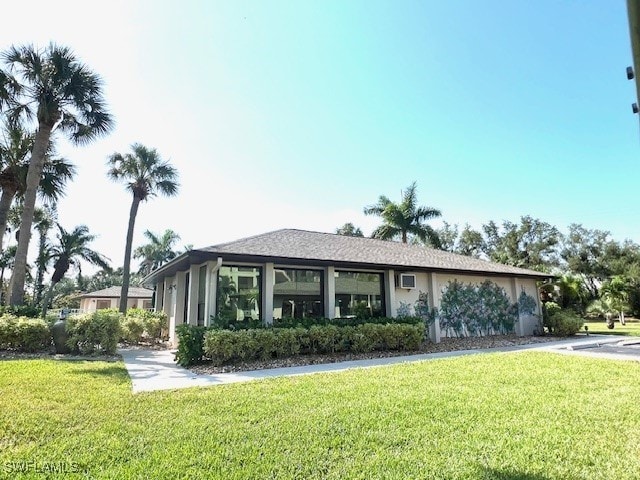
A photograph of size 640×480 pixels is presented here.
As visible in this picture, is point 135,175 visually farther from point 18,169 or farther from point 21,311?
point 21,311

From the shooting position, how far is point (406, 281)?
13.3m

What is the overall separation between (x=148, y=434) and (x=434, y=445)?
323 centimetres

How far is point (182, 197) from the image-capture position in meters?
21.0

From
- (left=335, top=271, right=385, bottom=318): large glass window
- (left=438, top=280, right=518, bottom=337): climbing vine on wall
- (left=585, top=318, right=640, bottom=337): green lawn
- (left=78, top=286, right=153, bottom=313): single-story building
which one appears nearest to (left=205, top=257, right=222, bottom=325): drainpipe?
(left=335, top=271, right=385, bottom=318): large glass window

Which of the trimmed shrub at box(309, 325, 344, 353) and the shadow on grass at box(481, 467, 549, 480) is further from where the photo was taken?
the trimmed shrub at box(309, 325, 344, 353)

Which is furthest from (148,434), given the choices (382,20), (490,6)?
(490,6)

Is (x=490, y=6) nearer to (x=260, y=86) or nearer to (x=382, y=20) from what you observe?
(x=382, y=20)

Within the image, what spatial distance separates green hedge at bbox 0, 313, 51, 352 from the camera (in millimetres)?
10872

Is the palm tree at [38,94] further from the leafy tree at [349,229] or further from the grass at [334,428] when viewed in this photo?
the leafy tree at [349,229]

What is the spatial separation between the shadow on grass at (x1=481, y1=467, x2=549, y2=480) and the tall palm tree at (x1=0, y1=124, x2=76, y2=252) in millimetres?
19669

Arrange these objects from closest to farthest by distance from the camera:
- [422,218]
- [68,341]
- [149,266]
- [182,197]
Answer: [68,341] → [182,197] → [422,218] → [149,266]

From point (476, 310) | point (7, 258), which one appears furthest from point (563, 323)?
point (7, 258)

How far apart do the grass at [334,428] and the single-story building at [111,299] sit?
3044 centimetres

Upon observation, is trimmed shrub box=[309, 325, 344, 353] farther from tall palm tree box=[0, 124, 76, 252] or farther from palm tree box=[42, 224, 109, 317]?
palm tree box=[42, 224, 109, 317]
